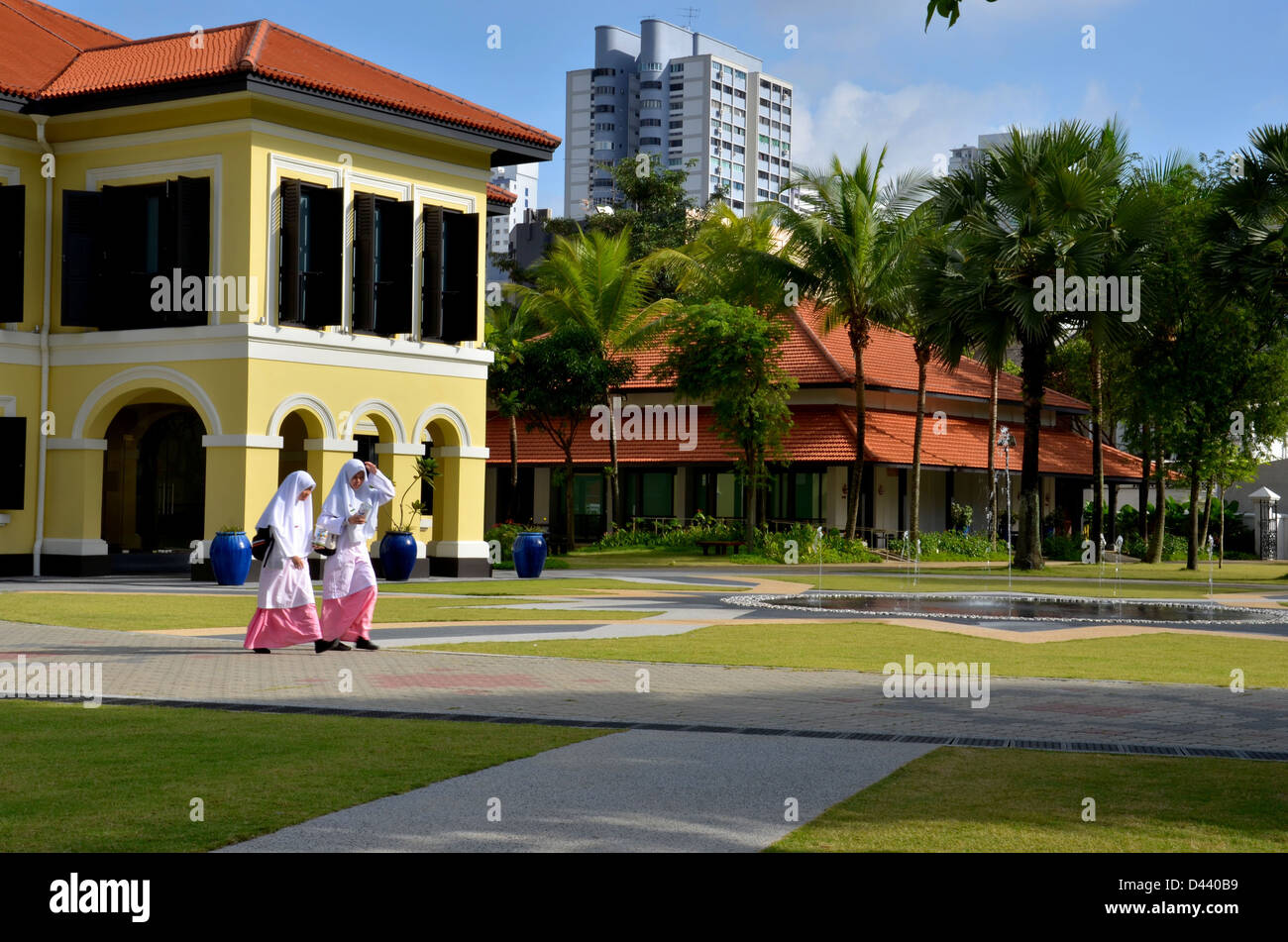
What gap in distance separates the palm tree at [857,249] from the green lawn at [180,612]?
66.5ft

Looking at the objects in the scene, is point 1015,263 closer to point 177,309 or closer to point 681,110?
point 177,309

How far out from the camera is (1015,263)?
34188 mm

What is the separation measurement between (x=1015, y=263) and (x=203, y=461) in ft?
59.8

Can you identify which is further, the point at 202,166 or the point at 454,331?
the point at 454,331

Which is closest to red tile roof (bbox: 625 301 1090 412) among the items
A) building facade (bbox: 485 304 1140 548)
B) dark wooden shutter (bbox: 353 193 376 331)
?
building facade (bbox: 485 304 1140 548)

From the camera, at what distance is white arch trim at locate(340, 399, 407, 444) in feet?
93.8

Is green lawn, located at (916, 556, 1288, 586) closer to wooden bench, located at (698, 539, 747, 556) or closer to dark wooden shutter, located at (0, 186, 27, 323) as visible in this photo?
wooden bench, located at (698, 539, 747, 556)

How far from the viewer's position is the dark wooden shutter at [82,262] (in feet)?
91.5

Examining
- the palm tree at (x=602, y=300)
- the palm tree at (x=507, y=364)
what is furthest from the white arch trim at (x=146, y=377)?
the palm tree at (x=602, y=300)

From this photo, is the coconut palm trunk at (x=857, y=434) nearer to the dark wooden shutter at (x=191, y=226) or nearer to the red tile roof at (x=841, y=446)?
the red tile roof at (x=841, y=446)

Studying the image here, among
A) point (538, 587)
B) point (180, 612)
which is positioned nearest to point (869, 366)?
point (538, 587)

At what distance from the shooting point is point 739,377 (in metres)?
40.1

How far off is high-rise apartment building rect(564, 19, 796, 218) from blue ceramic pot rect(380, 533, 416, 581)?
14967 cm

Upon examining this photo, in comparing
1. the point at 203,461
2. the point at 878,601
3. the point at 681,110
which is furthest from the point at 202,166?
the point at 681,110
